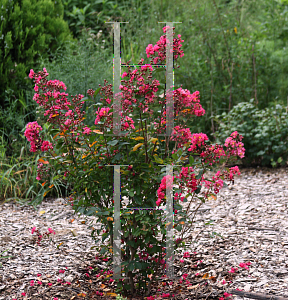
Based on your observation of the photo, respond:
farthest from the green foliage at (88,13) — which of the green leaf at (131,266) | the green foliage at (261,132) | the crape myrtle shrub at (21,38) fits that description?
the green leaf at (131,266)

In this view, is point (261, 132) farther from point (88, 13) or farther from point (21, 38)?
point (88, 13)

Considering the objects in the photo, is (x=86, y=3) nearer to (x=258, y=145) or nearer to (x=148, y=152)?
(x=258, y=145)

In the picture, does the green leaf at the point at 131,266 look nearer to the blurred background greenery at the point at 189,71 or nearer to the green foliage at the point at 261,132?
the blurred background greenery at the point at 189,71

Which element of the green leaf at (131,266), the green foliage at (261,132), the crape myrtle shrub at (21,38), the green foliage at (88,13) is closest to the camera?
the green leaf at (131,266)

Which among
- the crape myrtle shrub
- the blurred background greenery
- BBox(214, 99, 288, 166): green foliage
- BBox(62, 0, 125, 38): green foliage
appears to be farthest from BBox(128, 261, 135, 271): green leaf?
BBox(62, 0, 125, 38): green foliage

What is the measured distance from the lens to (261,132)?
179 inches

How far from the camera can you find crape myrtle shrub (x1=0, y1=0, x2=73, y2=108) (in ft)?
16.3

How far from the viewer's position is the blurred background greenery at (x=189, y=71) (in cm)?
457

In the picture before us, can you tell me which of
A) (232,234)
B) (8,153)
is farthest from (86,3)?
(232,234)

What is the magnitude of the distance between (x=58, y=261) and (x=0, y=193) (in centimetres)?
169

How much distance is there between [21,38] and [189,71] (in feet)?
8.38

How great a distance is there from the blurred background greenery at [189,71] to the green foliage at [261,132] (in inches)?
0.5

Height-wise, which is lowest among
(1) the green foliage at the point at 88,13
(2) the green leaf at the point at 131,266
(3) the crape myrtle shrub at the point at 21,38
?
(2) the green leaf at the point at 131,266

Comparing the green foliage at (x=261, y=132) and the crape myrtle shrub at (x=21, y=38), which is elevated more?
the crape myrtle shrub at (x=21, y=38)
